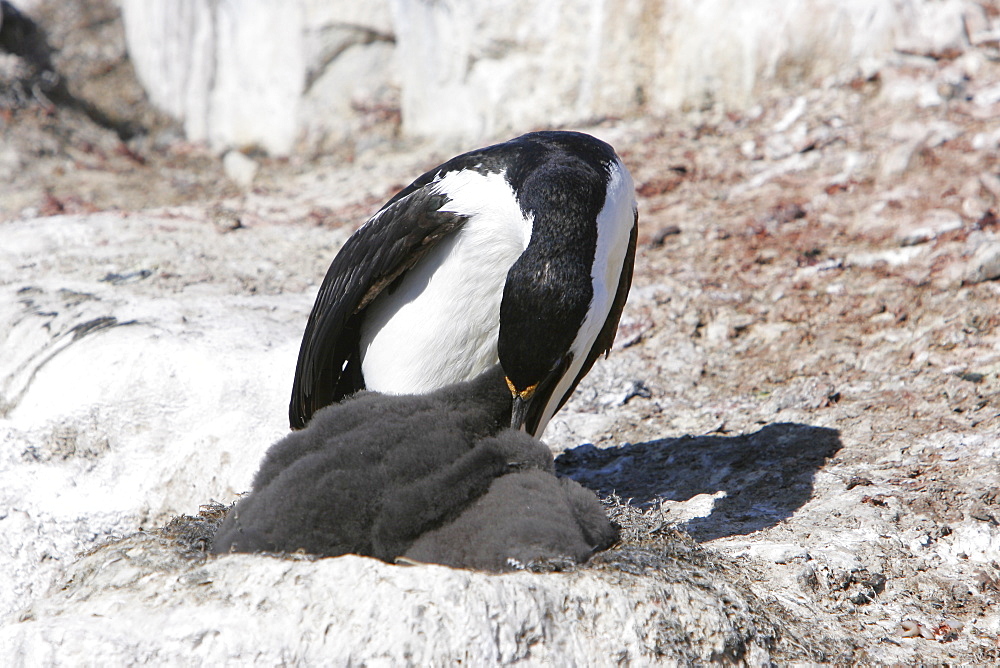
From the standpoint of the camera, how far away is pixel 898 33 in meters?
7.84

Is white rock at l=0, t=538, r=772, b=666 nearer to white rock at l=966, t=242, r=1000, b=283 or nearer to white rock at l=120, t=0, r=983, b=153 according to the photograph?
white rock at l=966, t=242, r=1000, b=283

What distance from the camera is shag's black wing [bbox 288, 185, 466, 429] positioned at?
3396 mm

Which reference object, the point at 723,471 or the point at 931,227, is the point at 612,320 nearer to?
the point at 723,471

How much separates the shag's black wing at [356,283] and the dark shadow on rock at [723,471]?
1147 millimetres

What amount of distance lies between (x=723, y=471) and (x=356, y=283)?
1.72 metres

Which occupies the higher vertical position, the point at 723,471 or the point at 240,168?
the point at 723,471

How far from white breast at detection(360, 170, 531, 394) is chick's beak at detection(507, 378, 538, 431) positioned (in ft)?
1.39

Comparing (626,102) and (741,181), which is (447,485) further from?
(626,102)

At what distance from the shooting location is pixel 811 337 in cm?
536

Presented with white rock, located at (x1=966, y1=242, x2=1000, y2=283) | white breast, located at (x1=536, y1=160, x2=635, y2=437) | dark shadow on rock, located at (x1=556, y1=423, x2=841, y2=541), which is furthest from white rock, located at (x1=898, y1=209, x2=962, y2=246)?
white breast, located at (x1=536, y1=160, x2=635, y2=437)

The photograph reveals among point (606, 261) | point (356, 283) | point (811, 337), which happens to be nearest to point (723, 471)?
point (606, 261)

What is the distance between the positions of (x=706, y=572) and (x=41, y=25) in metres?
12.1

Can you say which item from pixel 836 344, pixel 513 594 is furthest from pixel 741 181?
pixel 513 594

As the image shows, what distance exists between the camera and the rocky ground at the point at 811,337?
3072 millimetres
